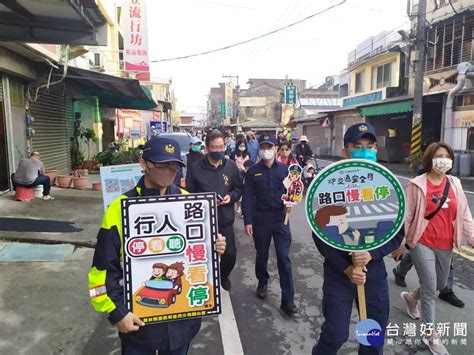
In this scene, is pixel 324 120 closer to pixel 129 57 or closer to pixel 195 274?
pixel 129 57

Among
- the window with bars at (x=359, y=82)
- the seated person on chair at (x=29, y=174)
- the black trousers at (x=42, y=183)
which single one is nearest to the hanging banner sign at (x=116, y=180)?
the seated person on chair at (x=29, y=174)

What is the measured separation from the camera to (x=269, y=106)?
2443 inches

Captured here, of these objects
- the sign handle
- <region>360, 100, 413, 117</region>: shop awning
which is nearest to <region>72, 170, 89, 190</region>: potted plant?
the sign handle

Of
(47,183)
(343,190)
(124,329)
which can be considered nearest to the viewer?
(124,329)

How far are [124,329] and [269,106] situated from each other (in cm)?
6170

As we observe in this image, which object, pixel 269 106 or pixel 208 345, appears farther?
pixel 269 106

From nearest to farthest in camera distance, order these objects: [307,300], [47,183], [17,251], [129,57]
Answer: [307,300] → [17,251] → [47,183] → [129,57]

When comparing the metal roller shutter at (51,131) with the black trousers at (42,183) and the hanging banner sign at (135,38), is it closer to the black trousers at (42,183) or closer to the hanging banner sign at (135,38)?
the black trousers at (42,183)

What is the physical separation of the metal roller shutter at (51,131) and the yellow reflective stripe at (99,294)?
31.6 feet

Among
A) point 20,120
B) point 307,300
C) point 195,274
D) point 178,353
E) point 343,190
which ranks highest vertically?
point 20,120

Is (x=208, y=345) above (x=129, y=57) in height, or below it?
below

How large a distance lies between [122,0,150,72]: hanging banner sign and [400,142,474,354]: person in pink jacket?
11.3m

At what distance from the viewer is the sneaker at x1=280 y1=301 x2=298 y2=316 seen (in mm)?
3832

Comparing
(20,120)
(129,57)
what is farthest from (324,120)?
(20,120)
